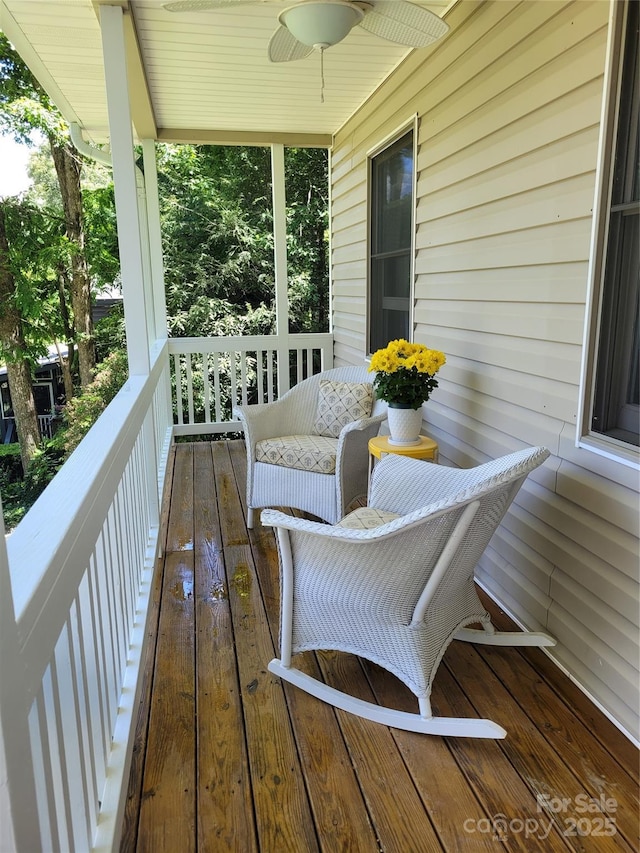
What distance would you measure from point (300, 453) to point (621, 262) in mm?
1986

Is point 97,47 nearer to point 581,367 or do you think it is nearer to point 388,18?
point 388,18

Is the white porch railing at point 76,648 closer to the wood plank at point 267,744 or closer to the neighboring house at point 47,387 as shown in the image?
the wood plank at point 267,744

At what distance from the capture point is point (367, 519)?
2.31 metres

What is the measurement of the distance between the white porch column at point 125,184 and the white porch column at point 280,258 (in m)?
2.66

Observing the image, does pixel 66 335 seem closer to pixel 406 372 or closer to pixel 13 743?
pixel 406 372

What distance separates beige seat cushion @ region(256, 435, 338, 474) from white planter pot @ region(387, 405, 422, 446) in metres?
0.52

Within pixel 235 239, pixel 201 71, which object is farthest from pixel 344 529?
pixel 235 239

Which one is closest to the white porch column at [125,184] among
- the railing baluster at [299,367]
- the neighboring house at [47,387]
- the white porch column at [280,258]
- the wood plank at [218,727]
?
the wood plank at [218,727]

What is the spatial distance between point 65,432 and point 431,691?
3.80m

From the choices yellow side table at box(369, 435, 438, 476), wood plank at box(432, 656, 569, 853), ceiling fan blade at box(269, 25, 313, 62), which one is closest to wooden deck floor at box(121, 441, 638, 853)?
wood plank at box(432, 656, 569, 853)

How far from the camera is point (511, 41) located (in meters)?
2.37

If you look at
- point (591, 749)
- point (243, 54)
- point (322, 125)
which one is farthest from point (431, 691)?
point (322, 125)

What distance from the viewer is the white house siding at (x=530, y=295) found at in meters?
1.94

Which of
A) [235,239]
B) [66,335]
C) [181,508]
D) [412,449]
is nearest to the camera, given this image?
[412,449]
